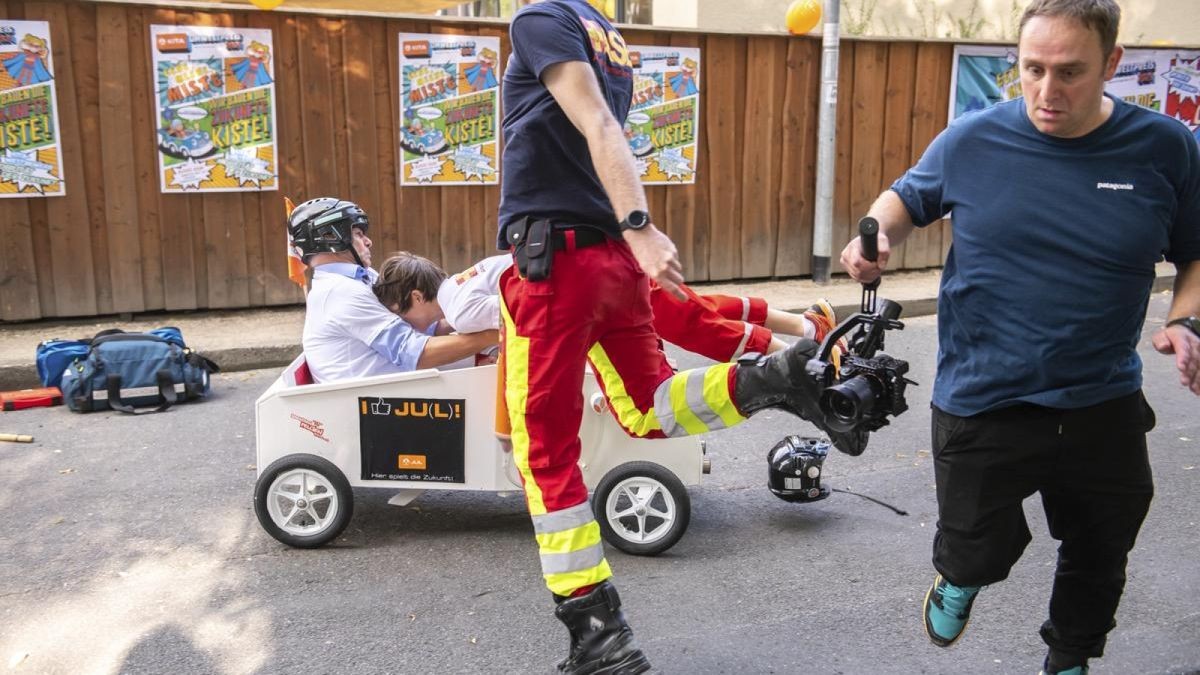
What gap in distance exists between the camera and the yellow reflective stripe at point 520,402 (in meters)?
3.31

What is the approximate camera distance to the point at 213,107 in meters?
8.38

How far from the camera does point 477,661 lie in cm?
358

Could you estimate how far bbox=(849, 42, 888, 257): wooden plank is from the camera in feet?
34.4

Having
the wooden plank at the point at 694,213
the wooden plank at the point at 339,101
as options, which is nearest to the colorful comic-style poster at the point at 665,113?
the wooden plank at the point at 694,213

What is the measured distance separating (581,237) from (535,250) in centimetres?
16

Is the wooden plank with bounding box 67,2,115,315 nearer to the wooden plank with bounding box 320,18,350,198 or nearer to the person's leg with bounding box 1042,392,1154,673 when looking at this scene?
the wooden plank with bounding box 320,18,350,198

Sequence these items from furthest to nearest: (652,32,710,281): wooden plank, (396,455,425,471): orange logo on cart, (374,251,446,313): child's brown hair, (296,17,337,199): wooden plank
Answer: (652,32,710,281): wooden plank, (296,17,337,199): wooden plank, (374,251,446,313): child's brown hair, (396,455,425,471): orange logo on cart

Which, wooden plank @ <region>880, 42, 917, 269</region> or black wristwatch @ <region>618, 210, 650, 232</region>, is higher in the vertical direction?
wooden plank @ <region>880, 42, 917, 269</region>

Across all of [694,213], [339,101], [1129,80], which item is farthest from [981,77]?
[339,101]

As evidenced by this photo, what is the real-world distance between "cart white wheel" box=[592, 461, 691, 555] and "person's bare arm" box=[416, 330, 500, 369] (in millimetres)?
749

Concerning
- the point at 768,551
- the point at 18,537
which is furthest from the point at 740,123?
the point at 18,537

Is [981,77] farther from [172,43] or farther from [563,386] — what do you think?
[563,386]

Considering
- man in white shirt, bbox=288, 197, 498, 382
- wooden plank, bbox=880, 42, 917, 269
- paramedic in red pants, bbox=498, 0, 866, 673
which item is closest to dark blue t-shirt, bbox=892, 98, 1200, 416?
paramedic in red pants, bbox=498, 0, 866, 673

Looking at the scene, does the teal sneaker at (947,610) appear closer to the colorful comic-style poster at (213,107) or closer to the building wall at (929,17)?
the colorful comic-style poster at (213,107)
